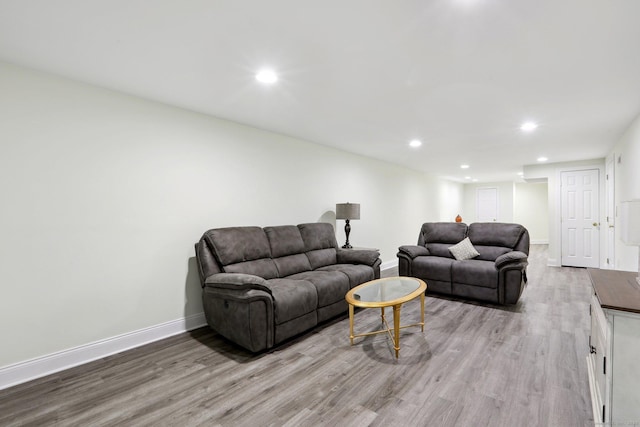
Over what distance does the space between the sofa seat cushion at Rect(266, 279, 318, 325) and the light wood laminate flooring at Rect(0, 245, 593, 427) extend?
295mm

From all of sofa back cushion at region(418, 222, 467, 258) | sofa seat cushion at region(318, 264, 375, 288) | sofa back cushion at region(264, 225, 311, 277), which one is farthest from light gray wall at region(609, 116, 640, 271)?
sofa back cushion at region(264, 225, 311, 277)

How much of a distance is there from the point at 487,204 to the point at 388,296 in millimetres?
9474

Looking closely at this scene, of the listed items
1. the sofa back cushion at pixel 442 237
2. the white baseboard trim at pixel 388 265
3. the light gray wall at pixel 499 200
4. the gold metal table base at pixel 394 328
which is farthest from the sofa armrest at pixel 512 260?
the light gray wall at pixel 499 200

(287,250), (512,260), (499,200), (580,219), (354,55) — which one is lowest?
Answer: (512,260)

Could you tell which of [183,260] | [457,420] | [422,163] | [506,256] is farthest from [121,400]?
[422,163]

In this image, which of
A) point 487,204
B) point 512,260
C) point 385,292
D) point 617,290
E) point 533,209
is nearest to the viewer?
point 617,290

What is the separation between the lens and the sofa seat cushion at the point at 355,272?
11.4 ft

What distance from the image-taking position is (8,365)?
6.88ft

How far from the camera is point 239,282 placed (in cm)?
250

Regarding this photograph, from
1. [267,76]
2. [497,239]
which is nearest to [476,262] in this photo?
[497,239]

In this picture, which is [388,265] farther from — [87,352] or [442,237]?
[87,352]

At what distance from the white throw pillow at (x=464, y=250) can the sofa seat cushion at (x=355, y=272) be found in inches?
57.1

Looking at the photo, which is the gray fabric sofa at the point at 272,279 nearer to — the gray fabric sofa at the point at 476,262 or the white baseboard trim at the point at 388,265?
the gray fabric sofa at the point at 476,262

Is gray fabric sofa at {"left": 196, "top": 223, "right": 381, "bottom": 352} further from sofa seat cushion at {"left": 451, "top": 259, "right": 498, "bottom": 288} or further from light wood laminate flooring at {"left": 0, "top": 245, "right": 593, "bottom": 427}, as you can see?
sofa seat cushion at {"left": 451, "top": 259, "right": 498, "bottom": 288}
